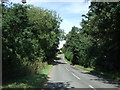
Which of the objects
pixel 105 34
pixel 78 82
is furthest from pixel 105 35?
pixel 78 82

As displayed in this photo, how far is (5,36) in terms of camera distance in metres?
14.2

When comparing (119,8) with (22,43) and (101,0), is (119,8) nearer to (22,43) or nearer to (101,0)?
→ (101,0)

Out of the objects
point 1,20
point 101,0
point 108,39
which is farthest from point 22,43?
point 108,39

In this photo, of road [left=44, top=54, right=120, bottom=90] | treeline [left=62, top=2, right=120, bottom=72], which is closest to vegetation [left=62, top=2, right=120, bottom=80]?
treeline [left=62, top=2, right=120, bottom=72]

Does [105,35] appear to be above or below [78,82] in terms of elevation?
above

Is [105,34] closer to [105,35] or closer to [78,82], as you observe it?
[105,35]

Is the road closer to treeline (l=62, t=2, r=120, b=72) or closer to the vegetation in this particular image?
the vegetation

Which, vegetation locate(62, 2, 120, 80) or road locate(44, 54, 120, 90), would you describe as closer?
road locate(44, 54, 120, 90)

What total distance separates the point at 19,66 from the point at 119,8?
10753 millimetres

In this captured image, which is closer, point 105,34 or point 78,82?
point 78,82

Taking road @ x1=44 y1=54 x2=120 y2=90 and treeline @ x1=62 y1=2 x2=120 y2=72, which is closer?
road @ x1=44 y1=54 x2=120 y2=90

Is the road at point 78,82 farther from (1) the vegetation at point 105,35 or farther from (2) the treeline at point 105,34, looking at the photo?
(2) the treeline at point 105,34

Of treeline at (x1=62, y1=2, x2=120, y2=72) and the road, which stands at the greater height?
treeline at (x1=62, y1=2, x2=120, y2=72)

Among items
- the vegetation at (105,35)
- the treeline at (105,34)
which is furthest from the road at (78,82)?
the treeline at (105,34)
